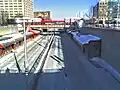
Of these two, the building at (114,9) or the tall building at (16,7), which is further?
the tall building at (16,7)

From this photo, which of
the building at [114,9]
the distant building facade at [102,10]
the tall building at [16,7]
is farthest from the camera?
the tall building at [16,7]

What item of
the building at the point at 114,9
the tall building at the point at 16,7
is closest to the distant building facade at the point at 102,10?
the building at the point at 114,9

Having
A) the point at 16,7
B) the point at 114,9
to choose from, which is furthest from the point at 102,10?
the point at 16,7

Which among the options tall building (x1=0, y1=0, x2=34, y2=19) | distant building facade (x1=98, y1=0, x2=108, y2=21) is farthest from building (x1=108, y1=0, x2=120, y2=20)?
tall building (x1=0, y1=0, x2=34, y2=19)

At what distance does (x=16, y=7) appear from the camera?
121 meters

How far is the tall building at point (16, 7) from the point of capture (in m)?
114

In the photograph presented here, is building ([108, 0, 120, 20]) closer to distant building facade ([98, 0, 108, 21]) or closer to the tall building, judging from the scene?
distant building facade ([98, 0, 108, 21])

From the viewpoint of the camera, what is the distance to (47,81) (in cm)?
1636

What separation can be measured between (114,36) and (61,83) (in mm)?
6310

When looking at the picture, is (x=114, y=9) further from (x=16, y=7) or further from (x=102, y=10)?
(x=16, y=7)

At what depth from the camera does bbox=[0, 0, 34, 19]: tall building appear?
11412 centimetres

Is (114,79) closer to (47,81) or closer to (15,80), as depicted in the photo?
(47,81)

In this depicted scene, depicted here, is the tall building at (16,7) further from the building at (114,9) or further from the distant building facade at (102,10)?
the building at (114,9)

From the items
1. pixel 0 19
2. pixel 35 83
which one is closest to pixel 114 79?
pixel 35 83
